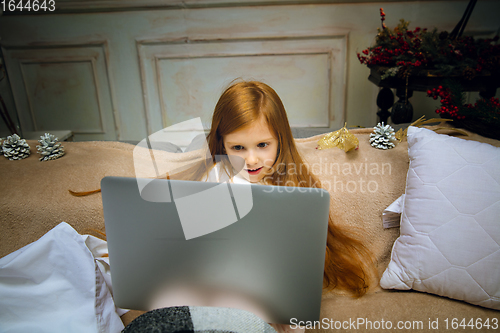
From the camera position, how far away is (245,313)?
0.52m

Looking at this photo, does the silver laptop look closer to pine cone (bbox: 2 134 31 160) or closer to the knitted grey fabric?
the knitted grey fabric

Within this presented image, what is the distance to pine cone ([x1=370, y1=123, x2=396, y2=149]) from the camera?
107cm

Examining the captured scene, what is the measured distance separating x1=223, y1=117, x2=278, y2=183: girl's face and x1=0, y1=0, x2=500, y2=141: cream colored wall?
115cm

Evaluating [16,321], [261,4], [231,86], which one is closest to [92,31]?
[261,4]

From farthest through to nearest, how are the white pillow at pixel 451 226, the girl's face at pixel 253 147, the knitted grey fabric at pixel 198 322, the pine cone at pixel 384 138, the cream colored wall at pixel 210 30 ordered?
the cream colored wall at pixel 210 30
the pine cone at pixel 384 138
the girl's face at pixel 253 147
the white pillow at pixel 451 226
the knitted grey fabric at pixel 198 322

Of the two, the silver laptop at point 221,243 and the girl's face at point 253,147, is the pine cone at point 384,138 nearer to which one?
the girl's face at point 253,147

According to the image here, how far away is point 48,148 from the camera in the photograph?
1125 millimetres

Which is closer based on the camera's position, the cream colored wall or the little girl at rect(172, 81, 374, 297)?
the little girl at rect(172, 81, 374, 297)

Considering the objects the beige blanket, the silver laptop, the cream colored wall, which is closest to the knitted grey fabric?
the silver laptop

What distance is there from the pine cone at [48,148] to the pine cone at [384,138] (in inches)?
44.7

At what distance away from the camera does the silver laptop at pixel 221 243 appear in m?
0.51

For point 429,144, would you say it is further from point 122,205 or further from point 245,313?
point 122,205

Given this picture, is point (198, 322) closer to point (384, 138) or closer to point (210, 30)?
point (384, 138)

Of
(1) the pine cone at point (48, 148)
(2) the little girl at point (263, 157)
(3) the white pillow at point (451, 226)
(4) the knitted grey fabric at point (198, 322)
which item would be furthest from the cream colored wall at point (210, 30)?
→ (4) the knitted grey fabric at point (198, 322)
